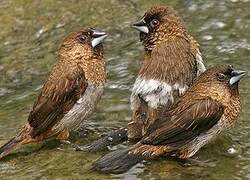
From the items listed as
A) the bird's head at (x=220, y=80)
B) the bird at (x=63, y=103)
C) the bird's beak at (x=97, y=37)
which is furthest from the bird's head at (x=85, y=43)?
the bird's head at (x=220, y=80)

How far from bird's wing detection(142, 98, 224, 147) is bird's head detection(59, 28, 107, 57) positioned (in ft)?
4.61

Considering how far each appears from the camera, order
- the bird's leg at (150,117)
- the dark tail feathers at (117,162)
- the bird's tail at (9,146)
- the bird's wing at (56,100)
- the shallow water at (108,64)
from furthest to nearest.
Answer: the bird's wing at (56,100), the bird's tail at (9,146), the bird's leg at (150,117), the shallow water at (108,64), the dark tail feathers at (117,162)

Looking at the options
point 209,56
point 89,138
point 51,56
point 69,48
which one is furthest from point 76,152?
point 51,56

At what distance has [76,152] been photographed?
7566mm

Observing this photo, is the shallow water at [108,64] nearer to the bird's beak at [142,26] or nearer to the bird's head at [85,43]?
the bird's head at [85,43]

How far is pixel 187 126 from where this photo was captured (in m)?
7.13

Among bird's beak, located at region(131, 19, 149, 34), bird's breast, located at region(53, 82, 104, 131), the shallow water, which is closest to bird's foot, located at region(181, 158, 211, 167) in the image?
the shallow water

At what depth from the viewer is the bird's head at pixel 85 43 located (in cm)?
825

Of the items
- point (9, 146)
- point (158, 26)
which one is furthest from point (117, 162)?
point (158, 26)

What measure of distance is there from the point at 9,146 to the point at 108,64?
8.76 feet

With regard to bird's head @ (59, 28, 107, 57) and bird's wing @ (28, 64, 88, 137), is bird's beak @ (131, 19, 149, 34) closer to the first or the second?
bird's head @ (59, 28, 107, 57)

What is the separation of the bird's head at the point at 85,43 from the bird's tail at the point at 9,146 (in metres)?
0.98

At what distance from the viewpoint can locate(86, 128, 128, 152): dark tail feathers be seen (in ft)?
24.9

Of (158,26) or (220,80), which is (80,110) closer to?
(158,26)
